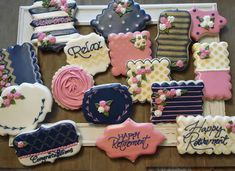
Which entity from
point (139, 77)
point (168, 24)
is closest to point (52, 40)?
point (139, 77)

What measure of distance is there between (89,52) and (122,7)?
295 millimetres

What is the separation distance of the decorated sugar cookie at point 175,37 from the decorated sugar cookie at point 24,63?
62 cm

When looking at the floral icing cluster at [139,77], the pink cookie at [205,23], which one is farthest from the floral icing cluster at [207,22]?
the floral icing cluster at [139,77]

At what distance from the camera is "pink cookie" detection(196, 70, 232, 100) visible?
1828 millimetres

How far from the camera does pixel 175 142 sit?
1793 mm

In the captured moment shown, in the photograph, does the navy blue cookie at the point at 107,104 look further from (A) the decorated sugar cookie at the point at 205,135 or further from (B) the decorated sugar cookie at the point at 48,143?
(A) the decorated sugar cookie at the point at 205,135

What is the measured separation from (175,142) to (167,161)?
3.8 inches

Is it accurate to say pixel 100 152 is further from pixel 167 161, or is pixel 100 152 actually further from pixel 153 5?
pixel 153 5

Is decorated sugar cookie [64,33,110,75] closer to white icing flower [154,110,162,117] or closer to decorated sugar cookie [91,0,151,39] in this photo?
decorated sugar cookie [91,0,151,39]

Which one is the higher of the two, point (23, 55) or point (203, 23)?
point (203, 23)

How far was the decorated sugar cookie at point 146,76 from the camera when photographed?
184 cm

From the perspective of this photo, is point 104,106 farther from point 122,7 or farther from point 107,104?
point 122,7

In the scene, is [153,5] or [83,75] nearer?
[83,75]

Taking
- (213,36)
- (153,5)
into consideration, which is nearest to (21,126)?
(153,5)
